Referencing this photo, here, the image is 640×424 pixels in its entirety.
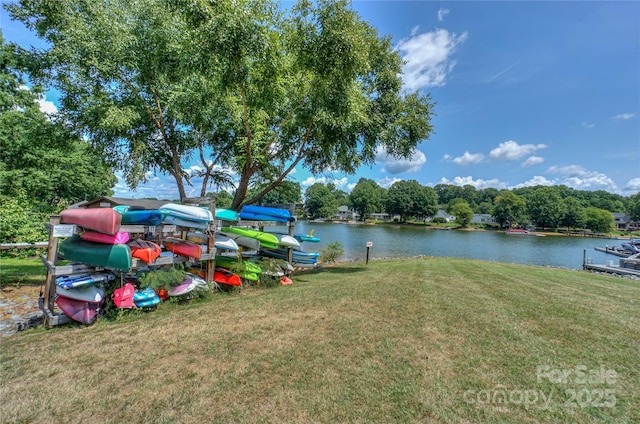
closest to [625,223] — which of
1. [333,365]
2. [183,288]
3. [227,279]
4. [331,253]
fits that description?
[331,253]

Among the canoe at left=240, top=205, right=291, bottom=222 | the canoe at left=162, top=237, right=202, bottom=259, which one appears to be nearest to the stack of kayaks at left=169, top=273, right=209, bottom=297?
the canoe at left=162, top=237, right=202, bottom=259

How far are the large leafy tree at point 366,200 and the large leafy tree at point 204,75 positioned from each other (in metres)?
79.8

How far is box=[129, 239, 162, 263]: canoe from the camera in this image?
4918mm

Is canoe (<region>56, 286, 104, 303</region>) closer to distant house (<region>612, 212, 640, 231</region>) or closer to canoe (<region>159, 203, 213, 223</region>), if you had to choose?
canoe (<region>159, 203, 213, 223</region>)

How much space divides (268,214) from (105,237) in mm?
4277

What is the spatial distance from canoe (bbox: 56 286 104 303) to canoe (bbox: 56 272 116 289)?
0.09 metres

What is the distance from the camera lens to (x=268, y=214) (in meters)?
8.47

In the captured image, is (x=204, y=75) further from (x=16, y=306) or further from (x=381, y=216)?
(x=381, y=216)

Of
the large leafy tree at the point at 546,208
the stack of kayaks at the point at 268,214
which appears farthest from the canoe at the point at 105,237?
the large leafy tree at the point at 546,208

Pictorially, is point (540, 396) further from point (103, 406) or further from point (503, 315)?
point (103, 406)

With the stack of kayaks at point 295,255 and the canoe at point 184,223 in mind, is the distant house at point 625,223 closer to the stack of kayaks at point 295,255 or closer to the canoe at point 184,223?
the stack of kayaks at point 295,255

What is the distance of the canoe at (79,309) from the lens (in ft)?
14.4

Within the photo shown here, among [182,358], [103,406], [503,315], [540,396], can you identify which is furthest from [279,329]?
[503,315]

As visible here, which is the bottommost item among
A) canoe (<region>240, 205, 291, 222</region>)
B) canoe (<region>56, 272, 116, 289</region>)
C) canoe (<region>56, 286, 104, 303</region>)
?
canoe (<region>56, 286, 104, 303</region>)
